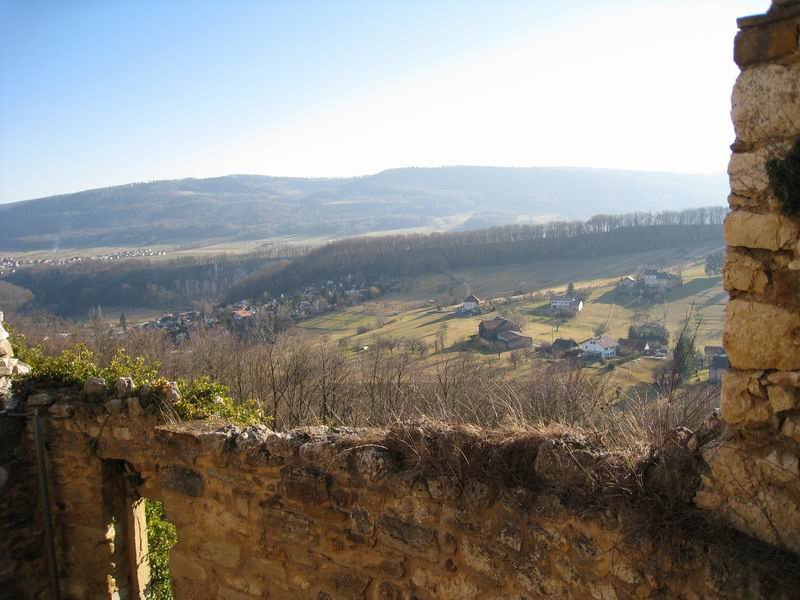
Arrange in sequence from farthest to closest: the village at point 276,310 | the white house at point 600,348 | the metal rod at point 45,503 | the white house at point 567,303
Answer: the white house at point 567,303 < the village at point 276,310 < the white house at point 600,348 < the metal rod at point 45,503

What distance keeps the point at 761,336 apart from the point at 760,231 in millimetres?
431

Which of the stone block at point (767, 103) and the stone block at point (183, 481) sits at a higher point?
the stone block at point (767, 103)

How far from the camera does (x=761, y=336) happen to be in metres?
2.47

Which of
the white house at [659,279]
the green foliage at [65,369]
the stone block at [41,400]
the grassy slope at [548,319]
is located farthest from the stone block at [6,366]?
the white house at [659,279]

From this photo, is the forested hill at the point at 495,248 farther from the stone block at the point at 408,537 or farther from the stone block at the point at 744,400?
the stone block at the point at 744,400

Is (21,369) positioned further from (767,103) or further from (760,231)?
(767,103)

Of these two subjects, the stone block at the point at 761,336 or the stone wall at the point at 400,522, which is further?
the stone wall at the point at 400,522

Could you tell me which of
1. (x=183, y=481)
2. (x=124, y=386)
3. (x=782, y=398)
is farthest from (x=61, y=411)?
(x=782, y=398)

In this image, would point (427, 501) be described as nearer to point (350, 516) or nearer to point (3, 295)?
point (350, 516)

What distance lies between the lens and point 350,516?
3.64 metres

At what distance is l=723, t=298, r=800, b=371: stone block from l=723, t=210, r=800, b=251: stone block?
25 cm

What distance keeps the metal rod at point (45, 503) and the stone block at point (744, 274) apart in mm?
5787

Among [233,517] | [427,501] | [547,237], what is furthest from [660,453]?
[547,237]

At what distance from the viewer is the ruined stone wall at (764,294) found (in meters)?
2.36
